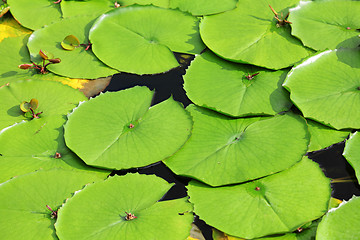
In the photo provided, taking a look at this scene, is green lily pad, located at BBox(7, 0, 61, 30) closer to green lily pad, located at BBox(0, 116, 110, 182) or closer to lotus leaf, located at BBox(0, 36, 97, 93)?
lotus leaf, located at BBox(0, 36, 97, 93)

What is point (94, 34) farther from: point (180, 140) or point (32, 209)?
point (32, 209)

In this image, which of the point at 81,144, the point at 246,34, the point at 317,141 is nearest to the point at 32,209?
the point at 81,144

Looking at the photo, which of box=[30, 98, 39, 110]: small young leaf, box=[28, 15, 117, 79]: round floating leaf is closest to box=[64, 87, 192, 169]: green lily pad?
box=[30, 98, 39, 110]: small young leaf

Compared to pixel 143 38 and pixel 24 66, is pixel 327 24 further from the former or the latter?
pixel 24 66

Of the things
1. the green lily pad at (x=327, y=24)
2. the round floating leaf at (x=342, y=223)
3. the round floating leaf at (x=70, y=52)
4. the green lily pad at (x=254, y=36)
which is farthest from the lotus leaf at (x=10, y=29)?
the round floating leaf at (x=342, y=223)

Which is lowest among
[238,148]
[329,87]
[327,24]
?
[238,148]

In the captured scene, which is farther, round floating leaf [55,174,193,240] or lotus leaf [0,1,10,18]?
lotus leaf [0,1,10,18]

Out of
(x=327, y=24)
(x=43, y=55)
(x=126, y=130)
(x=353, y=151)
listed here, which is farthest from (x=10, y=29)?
(x=353, y=151)
